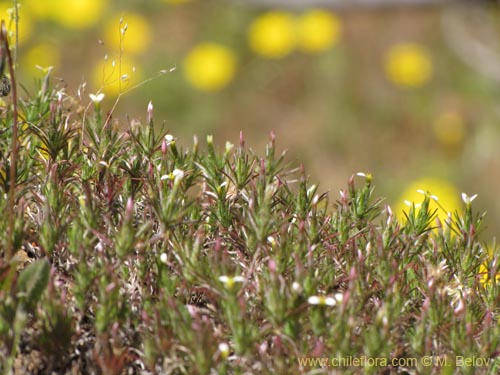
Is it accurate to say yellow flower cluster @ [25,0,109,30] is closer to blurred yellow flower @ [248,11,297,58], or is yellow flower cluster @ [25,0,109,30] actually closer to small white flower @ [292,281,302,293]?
blurred yellow flower @ [248,11,297,58]

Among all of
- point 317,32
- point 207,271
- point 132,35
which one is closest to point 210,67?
point 132,35

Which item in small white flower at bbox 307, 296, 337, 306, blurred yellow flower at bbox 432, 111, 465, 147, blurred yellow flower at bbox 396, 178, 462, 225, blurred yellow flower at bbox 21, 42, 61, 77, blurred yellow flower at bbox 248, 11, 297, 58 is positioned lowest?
small white flower at bbox 307, 296, 337, 306

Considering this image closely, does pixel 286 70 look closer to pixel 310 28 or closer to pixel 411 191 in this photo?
pixel 310 28

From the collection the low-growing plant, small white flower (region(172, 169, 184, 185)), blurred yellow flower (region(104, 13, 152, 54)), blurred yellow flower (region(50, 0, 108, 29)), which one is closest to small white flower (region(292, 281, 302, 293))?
the low-growing plant

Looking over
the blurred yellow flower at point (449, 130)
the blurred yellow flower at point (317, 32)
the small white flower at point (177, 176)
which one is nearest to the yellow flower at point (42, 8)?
the blurred yellow flower at point (317, 32)

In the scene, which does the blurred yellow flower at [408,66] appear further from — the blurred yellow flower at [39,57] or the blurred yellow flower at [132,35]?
the blurred yellow flower at [39,57]

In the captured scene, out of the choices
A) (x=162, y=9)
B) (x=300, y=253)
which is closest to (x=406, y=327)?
(x=300, y=253)

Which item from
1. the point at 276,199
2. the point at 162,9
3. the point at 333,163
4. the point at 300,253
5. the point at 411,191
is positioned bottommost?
the point at 300,253
